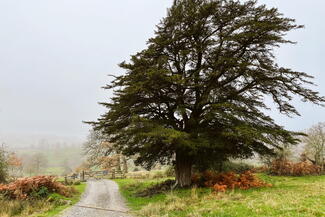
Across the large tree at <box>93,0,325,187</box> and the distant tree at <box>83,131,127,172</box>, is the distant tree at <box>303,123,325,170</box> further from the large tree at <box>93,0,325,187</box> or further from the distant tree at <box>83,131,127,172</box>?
the distant tree at <box>83,131,127,172</box>

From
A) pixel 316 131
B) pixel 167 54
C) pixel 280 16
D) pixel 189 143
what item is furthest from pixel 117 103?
pixel 316 131

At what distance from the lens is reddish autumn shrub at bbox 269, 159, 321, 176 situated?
21969 millimetres

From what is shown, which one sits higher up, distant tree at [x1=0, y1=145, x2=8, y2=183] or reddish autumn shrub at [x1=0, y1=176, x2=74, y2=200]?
distant tree at [x1=0, y1=145, x2=8, y2=183]

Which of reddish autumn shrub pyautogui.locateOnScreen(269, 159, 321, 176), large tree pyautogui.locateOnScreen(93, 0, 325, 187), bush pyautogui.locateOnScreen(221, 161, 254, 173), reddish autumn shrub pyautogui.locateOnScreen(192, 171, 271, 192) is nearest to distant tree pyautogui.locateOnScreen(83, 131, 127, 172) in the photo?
bush pyautogui.locateOnScreen(221, 161, 254, 173)

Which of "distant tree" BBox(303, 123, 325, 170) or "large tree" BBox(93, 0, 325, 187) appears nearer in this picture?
"large tree" BBox(93, 0, 325, 187)

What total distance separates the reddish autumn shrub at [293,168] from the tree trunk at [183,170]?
14355 millimetres

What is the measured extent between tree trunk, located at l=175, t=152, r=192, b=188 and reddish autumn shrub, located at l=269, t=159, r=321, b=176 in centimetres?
1435

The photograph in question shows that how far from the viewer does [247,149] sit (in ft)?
43.5

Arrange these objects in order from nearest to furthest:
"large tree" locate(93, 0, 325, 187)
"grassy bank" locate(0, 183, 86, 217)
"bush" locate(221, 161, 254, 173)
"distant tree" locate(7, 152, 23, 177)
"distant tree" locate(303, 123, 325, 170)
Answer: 1. "grassy bank" locate(0, 183, 86, 217)
2. "large tree" locate(93, 0, 325, 187)
3. "distant tree" locate(7, 152, 23, 177)
4. "bush" locate(221, 161, 254, 173)
5. "distant tree" locate(303, 123, 325, 170)

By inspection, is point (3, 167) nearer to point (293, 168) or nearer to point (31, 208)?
point (31, 208)

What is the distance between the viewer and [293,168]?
72.9 ft

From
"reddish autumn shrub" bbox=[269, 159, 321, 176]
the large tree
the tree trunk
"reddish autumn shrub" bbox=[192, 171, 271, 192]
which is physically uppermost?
the large tree

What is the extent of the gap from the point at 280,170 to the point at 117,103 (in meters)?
19.1

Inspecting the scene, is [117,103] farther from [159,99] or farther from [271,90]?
[271,90]
